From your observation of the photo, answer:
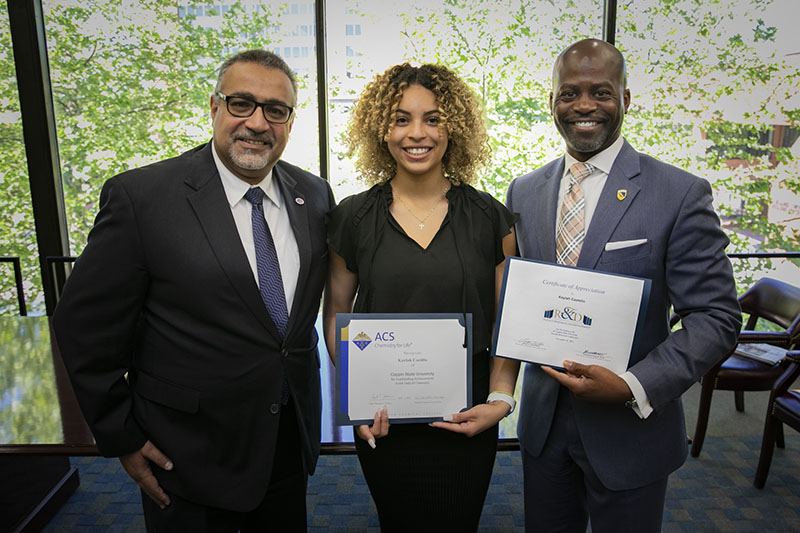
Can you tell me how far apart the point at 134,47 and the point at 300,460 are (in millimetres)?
4175

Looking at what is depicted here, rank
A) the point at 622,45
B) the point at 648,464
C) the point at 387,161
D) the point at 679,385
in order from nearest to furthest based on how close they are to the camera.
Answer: the point at 679,385 → the point at 648,464 → the point at 387,161 → the point at 622,45

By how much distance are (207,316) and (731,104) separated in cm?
472

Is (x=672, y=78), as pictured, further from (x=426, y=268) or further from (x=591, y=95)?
(x=426, y=268)

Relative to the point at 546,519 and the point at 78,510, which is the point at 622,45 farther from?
the point at 78,510

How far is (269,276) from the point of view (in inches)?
56.9

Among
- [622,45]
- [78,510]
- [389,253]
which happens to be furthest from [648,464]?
[622,45]

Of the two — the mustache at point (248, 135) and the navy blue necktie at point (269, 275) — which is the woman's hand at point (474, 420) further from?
the mustache at point (248, 135)

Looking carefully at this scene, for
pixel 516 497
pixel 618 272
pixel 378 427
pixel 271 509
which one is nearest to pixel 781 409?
pixel 516 497

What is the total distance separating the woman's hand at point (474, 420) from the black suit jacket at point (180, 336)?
458mm

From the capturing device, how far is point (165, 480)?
1433 millimetres

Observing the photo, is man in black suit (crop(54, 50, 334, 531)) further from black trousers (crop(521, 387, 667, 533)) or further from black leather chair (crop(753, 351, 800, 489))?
black leather chair (crop(753, 351, 800, 489))

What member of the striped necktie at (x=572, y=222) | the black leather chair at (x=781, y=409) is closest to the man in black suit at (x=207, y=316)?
the striped necktie at (x=572, y=222)

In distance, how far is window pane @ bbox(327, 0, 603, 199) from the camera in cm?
430

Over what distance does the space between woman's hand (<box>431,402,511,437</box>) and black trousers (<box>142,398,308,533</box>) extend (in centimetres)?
46
